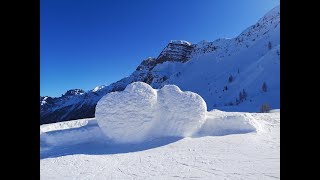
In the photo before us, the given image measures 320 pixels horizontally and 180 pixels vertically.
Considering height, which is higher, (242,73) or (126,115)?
(242,73)

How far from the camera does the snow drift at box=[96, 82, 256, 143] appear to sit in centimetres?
1121

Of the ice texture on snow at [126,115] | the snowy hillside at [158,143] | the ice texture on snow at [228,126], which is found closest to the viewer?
the snowy hillside at [158,143]

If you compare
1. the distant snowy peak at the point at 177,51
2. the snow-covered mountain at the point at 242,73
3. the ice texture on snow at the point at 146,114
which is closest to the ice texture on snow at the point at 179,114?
the ice texture on snow at the point at 146,114

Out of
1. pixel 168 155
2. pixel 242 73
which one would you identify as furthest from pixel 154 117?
pixel 242 73

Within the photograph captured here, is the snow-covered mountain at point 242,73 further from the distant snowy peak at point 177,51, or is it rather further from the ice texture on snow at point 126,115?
the ice texture on snow at point 126,115

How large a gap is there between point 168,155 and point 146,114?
2.66 metres

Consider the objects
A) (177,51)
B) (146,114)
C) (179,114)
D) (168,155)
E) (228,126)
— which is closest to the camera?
(168,155)

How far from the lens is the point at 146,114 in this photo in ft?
37.4

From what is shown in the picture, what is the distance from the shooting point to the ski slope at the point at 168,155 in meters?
7.31

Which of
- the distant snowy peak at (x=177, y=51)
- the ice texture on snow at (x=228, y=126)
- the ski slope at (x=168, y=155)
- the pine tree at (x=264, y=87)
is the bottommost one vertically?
the ski slope at (x=168, y=155)

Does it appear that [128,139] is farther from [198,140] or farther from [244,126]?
[244,126]

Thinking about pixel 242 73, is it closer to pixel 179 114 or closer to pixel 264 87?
pixel 264 87
